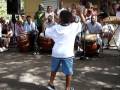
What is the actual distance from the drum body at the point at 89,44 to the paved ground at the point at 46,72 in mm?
320

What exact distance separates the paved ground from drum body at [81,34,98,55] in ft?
1.05

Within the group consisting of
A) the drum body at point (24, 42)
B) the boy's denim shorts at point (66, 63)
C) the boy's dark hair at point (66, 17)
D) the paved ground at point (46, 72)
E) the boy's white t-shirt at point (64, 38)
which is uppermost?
the boy's dark hair at point (66, 17)

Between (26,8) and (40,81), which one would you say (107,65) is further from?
(26,8)

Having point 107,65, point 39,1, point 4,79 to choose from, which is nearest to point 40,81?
point 4,79

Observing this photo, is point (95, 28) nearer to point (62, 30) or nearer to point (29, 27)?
point (29, 27)

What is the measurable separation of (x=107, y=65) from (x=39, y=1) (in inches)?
351

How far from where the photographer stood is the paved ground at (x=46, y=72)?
9.06 m

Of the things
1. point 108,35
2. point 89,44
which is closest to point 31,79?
point 89,44

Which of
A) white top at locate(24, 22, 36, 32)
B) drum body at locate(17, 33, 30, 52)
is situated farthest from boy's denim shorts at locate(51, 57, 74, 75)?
white top at locate(24, 22, 36, 32)

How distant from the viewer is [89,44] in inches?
518

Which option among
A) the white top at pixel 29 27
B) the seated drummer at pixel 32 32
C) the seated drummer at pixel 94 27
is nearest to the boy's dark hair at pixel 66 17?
the seated drummer at pixel 94 27

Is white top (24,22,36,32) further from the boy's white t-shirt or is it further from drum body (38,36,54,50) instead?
the boy's white t-shirt

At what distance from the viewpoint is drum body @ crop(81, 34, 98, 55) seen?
512 inches

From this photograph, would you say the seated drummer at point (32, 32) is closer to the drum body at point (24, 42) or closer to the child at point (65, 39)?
the drum body at point (24, 42)
